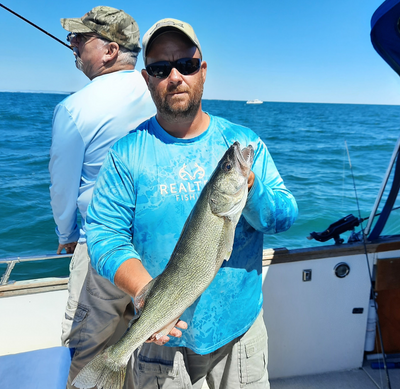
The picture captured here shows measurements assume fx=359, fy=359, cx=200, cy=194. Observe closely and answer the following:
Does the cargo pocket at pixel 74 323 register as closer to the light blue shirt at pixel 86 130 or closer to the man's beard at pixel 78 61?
the light blue shirt at pixel 86 130

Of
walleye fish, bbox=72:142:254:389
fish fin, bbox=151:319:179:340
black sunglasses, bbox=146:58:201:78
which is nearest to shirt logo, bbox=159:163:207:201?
walleye fish, bbox=72:142:254:389

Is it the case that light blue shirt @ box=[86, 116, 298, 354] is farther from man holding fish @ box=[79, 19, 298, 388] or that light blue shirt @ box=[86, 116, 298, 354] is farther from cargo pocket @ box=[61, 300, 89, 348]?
cargo pocket @ box=[61, 300, 89, 348]

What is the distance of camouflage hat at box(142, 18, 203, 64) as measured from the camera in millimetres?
1909

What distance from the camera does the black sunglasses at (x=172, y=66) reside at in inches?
77.8

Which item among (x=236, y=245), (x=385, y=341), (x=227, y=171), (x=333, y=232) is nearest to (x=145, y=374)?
(x=236, y=245)

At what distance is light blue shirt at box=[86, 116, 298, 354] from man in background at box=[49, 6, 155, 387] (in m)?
0.73

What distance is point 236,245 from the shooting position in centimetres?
202

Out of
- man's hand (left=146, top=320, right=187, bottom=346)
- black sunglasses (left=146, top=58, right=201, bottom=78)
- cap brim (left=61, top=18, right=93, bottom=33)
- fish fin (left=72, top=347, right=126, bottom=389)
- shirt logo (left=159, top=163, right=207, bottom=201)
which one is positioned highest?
cap brim (left=61, top=18, right=93, bottom=33)

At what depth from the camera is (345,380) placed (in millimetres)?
3350

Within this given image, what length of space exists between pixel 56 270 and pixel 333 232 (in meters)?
6.11

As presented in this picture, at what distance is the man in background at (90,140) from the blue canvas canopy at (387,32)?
5.59ft

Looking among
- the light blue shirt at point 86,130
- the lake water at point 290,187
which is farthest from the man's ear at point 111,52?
the lake water at point 290,187

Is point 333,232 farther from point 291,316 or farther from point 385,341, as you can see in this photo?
point 385,341

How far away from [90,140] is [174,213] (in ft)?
3.58
